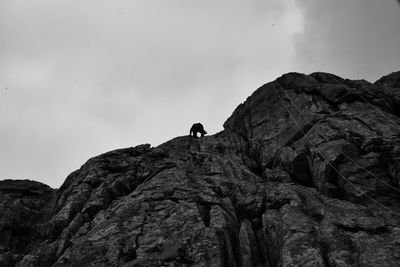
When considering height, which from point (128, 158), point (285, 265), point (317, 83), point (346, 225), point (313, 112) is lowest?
point (285, 265)

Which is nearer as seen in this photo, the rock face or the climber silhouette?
the rock face

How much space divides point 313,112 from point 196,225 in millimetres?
15196

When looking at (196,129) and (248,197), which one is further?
(196,129)

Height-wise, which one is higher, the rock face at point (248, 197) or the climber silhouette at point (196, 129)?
the climber silhouette at point (196, 129)

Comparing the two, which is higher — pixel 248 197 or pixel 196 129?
pixel 196 129

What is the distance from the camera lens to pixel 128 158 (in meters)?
31.7

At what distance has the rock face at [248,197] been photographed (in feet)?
58.8

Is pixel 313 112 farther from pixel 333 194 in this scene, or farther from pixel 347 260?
pixel 347 260

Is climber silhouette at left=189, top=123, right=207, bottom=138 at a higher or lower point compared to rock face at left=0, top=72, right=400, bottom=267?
higher

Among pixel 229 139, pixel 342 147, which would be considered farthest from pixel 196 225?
pixel 229 139

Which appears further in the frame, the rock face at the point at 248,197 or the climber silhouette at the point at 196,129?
the climber silhouette at the point at 196,129

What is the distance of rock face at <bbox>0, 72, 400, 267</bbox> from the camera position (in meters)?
17.9

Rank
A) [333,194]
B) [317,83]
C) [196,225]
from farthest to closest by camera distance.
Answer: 1. [317,83]
2. [333,194]
3. [196,225]

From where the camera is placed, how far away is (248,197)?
22.9 metres
